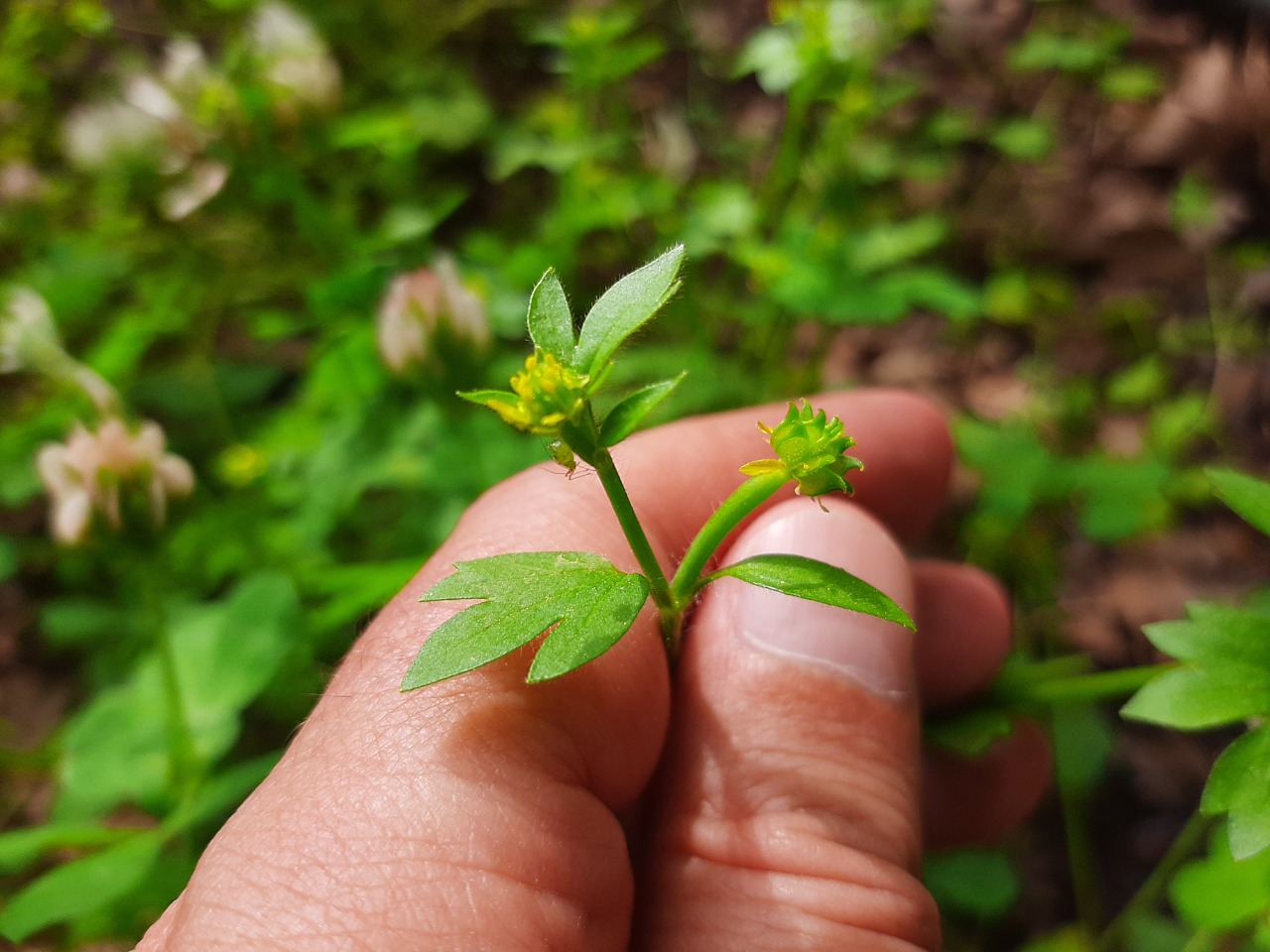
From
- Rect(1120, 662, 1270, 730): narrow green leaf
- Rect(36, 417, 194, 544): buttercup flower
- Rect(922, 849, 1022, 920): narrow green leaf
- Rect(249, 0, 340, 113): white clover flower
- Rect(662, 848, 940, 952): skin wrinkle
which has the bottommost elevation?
Rect(922, 849, 1022, 920): narrow green leaf

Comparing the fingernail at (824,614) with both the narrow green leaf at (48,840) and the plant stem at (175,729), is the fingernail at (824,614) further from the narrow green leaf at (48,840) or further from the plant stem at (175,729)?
the narrow green leaf at (48,840)

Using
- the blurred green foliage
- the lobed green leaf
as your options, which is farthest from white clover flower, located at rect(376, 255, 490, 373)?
the lobed green leaf

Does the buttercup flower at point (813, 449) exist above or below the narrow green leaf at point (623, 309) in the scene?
below

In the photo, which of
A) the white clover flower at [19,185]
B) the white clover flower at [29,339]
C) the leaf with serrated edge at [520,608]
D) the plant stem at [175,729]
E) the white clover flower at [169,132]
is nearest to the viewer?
the leaf with serrated edge at [520,608]

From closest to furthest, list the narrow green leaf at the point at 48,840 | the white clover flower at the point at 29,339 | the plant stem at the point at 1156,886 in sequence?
the narrow green leaf at the point at 48,840, the white clover flower at the point at 29,339, the plant stem at the point at 1156,886

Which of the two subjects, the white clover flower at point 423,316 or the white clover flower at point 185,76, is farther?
the white clover flower at point 185,76

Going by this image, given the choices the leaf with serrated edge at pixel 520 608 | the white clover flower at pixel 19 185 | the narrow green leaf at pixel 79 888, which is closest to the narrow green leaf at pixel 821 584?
the leaf with serrated edge at pixel 520 608

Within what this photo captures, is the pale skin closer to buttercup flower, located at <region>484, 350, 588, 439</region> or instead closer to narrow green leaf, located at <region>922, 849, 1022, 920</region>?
buttercup flower, located at <region>484, 350, 588, 439</region>

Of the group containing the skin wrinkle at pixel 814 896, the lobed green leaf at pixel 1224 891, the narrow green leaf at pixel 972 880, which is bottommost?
the narrow green leaf at pixel 972 880
